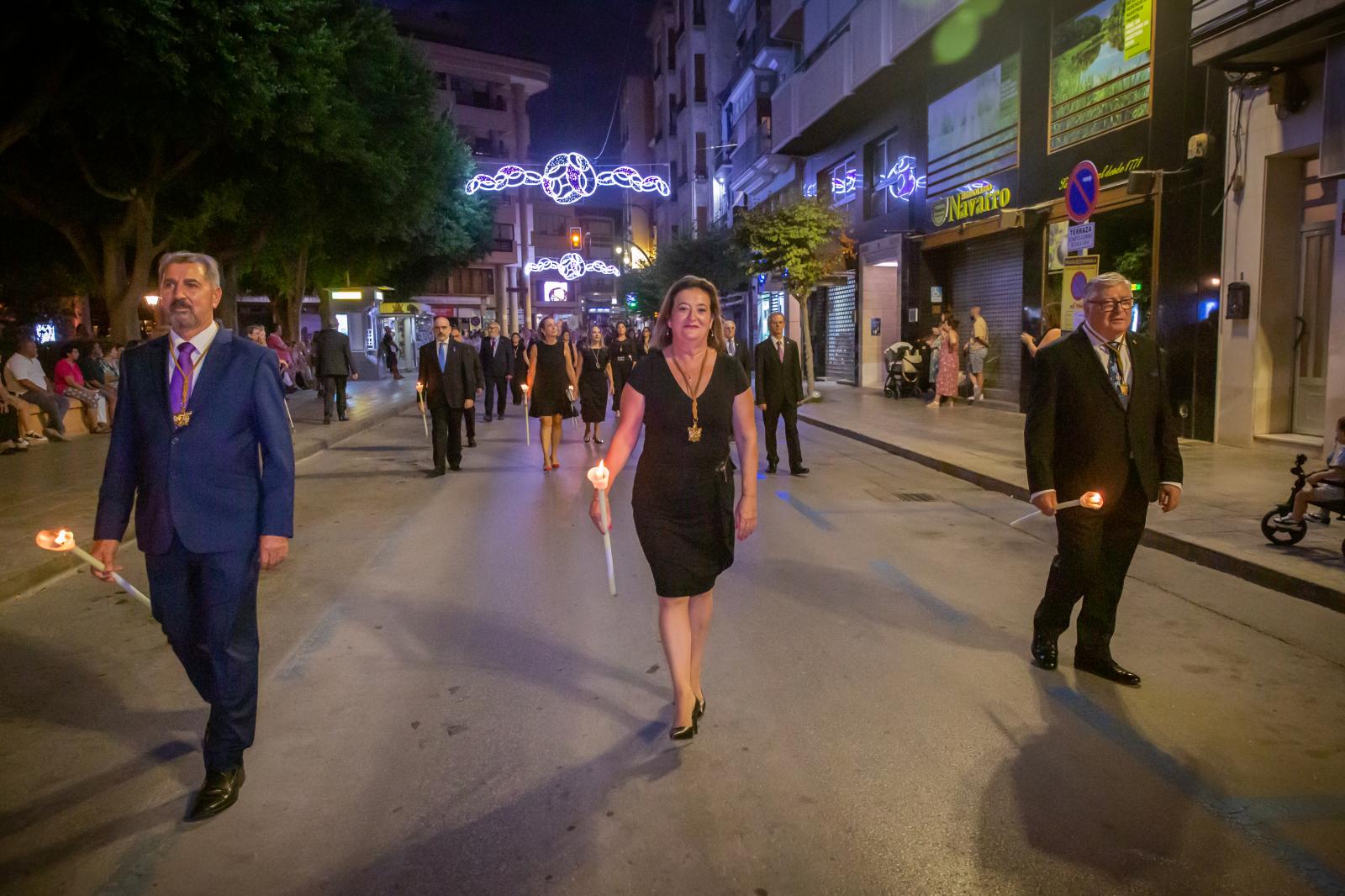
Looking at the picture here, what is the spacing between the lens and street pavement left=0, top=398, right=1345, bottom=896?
10.1ft

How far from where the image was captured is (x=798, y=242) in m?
22.0

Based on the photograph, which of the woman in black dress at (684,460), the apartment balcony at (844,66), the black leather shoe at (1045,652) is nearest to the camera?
the woman in black dress at (684,460)

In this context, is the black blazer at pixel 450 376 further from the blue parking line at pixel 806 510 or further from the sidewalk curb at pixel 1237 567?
the sidewalk curb at pixel 1237 567

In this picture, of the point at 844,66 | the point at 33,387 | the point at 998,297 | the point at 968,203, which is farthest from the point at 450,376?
the point at 844,66

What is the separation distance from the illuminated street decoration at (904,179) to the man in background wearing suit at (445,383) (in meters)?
14.2

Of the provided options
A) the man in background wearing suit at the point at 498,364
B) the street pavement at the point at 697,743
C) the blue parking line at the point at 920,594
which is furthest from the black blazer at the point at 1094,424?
the man in background wearing suit at the point at 498,364

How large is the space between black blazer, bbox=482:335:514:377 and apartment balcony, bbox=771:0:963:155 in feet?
33.4

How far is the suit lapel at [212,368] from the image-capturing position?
11.3 feet

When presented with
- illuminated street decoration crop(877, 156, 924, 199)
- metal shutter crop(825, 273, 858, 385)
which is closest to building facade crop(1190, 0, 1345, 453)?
illuminated street decoration crop(877, 156, 924, 199)

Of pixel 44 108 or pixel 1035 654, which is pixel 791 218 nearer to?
pixel 44 108

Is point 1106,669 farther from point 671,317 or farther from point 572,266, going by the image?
point 572,266

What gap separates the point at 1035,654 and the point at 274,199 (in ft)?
59.6

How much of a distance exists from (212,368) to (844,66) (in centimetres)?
2310

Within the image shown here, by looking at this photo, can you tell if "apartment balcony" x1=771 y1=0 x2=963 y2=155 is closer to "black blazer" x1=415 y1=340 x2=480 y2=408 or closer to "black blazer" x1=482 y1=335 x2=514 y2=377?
"black blazer" x1=482 y1=335 x2=514 y2=377
